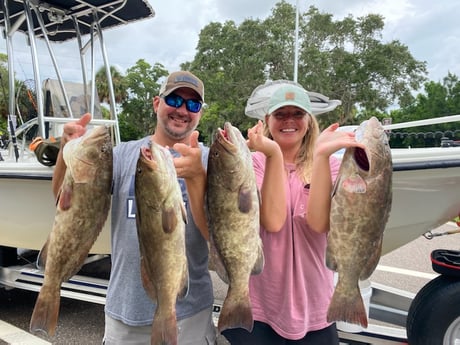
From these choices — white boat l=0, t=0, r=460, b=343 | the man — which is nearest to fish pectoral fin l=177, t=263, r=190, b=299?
the man

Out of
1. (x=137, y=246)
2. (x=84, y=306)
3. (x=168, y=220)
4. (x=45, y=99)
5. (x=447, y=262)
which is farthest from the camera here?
(x=84, y=306)

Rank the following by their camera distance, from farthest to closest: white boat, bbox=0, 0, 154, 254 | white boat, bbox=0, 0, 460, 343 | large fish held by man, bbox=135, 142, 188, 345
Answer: white boat, bbox=0, 0, 154, 254 → white boat, bbox=0, 0, 460, 343 → large fish held by man, bbox=135, 142, 188, 345

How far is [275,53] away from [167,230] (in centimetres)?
2220

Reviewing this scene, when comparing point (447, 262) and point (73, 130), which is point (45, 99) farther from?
point (447, 262)

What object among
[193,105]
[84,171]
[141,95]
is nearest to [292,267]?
[193,105]

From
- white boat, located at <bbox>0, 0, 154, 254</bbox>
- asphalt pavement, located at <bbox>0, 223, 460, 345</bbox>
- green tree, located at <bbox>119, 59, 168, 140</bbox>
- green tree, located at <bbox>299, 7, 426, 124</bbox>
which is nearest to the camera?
white boat, located at <bbox>0, 0, 154, 254</bbox>

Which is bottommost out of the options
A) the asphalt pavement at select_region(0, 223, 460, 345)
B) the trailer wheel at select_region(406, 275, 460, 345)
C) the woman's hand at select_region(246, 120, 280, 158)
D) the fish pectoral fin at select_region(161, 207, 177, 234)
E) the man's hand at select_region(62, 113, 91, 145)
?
the asphalt pavement at select_region(0, 223, 460, 345)

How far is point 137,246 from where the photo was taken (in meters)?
1.92

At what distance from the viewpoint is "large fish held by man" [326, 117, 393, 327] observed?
1.62 meters

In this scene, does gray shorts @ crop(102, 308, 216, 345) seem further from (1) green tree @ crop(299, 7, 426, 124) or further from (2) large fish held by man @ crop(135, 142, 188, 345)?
(1) green tree @ crop(299, 7, 426, 124)

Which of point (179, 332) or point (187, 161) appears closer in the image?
point (187, 161)

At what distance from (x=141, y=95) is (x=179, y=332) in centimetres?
2533

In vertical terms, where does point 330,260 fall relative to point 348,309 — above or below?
above

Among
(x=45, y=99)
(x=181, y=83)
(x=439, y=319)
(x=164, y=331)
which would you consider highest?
(x=45, y=99)
